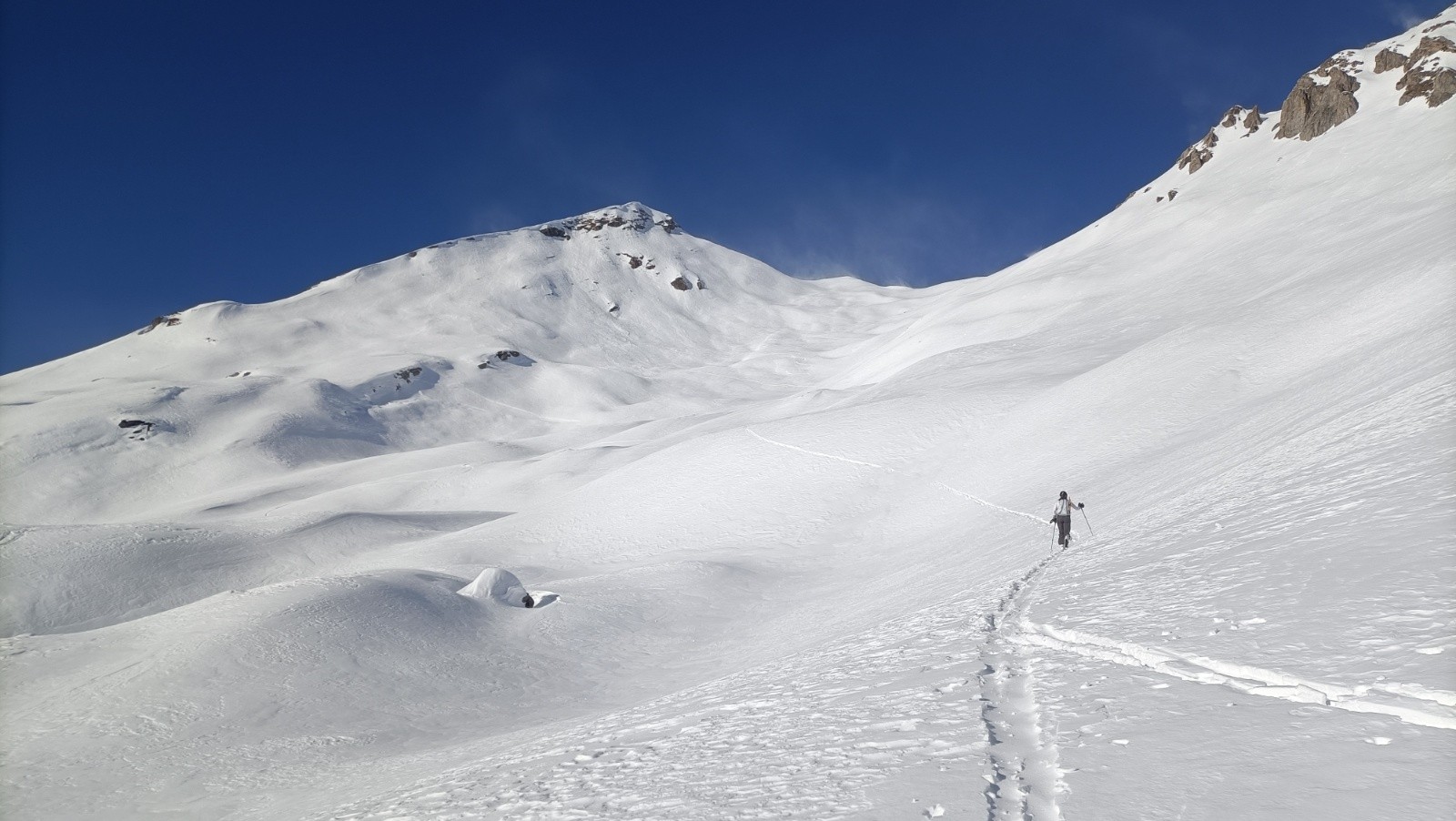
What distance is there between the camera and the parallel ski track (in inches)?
208

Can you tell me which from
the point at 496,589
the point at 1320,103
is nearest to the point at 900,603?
the point at 496,589

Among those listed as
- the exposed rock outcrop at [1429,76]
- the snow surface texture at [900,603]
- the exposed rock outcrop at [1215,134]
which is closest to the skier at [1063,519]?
the snow surface texture at [900,603]

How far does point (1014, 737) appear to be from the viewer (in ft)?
21.0

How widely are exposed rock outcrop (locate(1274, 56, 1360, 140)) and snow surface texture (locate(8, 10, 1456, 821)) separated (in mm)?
22311

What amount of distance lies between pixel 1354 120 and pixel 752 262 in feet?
416

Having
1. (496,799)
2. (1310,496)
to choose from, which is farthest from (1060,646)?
(496,799)

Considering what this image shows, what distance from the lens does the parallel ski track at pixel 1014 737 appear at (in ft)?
17.3

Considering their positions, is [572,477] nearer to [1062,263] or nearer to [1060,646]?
[1060,646]

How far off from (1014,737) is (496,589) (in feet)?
65.1

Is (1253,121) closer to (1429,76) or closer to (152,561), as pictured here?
(1429,76)

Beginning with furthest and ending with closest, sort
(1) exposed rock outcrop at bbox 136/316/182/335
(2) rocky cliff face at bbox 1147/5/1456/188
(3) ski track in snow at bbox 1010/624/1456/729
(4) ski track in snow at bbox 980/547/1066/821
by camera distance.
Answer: (1) exposed rock outcrop at bbox 136/316/182/335 → (2) rocky cliff face at bbox 1147/5/1456/188 → (4) ski track in snow at bbox 980/547/1066/821 → (3) ski track in snow at bbox 1010/624/1456/729

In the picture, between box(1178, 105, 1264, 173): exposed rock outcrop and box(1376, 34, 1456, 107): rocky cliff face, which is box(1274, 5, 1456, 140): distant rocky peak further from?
box(1178, 105, 1264, 173): exposed rock outcrop

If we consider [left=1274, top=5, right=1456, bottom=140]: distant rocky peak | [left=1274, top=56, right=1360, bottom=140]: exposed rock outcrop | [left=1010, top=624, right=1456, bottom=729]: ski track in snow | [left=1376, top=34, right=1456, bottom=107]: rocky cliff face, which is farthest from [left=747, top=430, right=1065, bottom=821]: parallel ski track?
[left=1274, top=56, right=1360, bottom=140]: exposed rock outcrop

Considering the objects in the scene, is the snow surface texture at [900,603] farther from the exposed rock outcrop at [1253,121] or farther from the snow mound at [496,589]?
the exposed rock outcrop at [1253,121]
